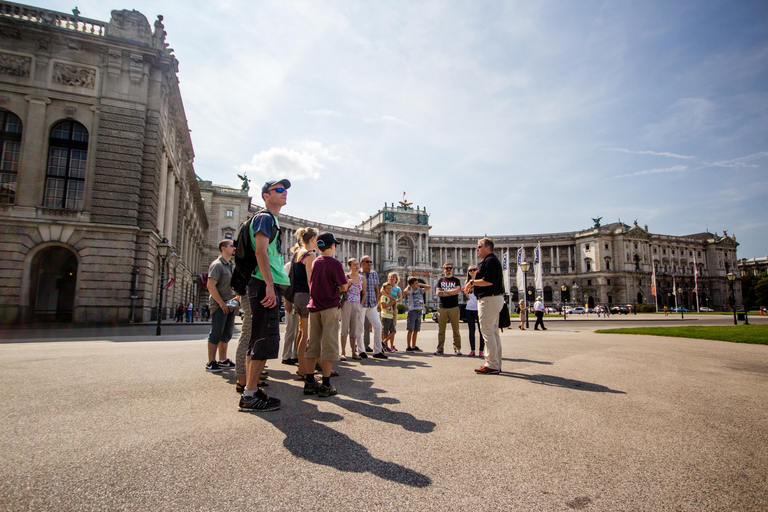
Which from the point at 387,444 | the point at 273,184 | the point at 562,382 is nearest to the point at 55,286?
the point at 273,184

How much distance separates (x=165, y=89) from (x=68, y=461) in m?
24.8

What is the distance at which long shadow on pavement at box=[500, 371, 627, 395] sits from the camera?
5176 mm

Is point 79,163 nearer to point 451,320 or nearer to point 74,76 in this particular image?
point 74,76

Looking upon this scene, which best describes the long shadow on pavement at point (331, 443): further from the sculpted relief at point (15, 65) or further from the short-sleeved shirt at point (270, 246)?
the sculpted relief at point (15, 65)

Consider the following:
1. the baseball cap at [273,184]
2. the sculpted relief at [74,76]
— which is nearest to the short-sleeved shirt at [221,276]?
the baseball cap at [273,184]

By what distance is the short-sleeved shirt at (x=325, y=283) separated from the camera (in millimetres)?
5012

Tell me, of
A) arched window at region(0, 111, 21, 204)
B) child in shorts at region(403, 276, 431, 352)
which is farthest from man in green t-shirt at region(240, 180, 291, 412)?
arched window at region(0, 111, 21, 204)

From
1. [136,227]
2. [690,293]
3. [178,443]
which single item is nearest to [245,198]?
[136,227]

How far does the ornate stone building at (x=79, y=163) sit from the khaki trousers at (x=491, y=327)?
1851 cm

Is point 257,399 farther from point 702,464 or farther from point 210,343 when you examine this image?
point 702,464

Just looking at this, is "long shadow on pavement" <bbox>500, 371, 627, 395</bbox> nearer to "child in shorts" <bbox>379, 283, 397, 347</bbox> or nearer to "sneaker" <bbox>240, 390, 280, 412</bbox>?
"sneaker" <bbox>240, 390, 280, 412</bbox>

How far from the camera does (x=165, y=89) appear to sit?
73.7 feet

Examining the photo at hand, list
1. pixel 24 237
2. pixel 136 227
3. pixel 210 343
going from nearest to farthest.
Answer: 1. pixel 210 343
2. pixel 24 237
3. pixel 136 227

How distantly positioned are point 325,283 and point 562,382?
368 cm
